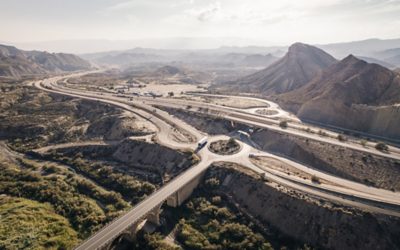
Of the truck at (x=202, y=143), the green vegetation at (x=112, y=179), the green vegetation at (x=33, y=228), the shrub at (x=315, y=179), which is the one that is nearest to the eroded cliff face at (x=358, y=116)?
the shrub at (x=315, y=179)

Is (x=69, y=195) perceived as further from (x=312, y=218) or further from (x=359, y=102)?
(x=359, y=102)

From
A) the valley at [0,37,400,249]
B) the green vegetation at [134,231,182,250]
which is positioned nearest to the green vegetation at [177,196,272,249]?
the valley at [0,37,400,249]

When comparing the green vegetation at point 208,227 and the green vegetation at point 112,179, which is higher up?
the green vegetation at point 112,179

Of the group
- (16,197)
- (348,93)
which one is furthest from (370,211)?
(16,197)

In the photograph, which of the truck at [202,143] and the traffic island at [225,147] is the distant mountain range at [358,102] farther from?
the truck at [202,143]

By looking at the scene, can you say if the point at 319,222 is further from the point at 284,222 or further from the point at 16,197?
the point at 16,197

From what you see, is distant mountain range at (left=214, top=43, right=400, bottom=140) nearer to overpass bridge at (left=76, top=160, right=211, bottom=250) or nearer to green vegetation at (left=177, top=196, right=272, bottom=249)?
overpass bridge at (left=76, top=160, right=211, bottom=250)
